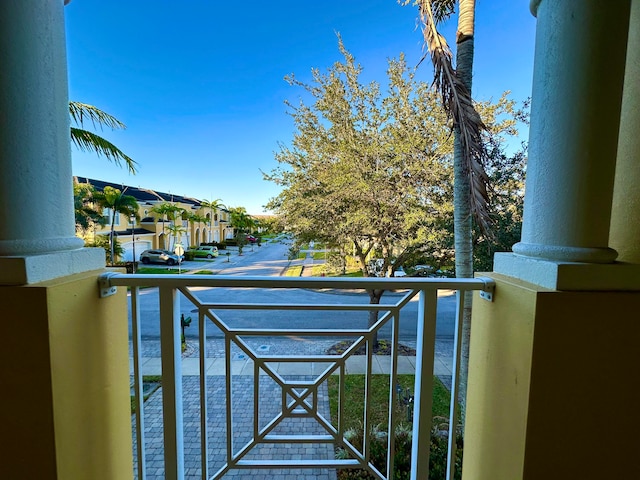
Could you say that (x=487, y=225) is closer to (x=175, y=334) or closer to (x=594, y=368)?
(x=594, y=368)

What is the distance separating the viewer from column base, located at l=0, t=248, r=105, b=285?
2.67ft

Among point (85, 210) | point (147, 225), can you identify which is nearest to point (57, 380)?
point (85, 210)

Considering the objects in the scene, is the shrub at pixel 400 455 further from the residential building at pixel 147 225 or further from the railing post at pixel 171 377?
the residential building at pixel 147 225

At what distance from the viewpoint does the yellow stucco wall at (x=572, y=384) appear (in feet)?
2.87

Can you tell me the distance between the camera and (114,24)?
3.54 metres

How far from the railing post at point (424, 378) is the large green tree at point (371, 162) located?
448 centimetres

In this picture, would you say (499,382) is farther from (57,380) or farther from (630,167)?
(57,380)

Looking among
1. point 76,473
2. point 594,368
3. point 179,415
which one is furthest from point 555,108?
point 76,473

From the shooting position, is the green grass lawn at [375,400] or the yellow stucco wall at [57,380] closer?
the yellow stucco wall at [57,380]

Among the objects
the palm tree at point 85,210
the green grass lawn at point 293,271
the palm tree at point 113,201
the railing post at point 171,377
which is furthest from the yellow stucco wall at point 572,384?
the palm tree at point 113,201

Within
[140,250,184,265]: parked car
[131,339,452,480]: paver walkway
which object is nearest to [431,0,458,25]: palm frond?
[131,339,452,480]: paver walkway

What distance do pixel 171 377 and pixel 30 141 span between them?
969 mm

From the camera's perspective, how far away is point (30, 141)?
887 millimetres

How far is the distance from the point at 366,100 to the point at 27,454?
6.93 meters
